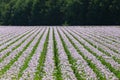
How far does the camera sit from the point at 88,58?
2214cm

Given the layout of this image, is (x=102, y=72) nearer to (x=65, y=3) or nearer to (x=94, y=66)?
(x=94, y=66)

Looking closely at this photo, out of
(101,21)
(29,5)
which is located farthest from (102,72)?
(29,5)

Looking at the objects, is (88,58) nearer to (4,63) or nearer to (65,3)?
(4,63)

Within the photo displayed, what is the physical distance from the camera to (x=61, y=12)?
4464 inches

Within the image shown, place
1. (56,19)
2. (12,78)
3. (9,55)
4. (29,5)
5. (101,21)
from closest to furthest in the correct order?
(12,78) < (9,55) < (101,21) < (56,19) < (29,5)

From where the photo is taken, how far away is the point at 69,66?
19062mm

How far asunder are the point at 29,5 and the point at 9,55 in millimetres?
100805

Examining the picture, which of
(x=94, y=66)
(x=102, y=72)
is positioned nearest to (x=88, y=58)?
(x=94, y=66)

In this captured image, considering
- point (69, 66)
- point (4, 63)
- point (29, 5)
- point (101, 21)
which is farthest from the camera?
point (29, 5)

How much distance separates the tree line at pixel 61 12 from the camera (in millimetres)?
100750

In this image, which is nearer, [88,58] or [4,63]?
[4,63]

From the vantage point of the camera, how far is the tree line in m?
101

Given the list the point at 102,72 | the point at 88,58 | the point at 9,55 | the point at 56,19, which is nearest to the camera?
the point at 102,72

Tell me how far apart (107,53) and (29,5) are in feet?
332
